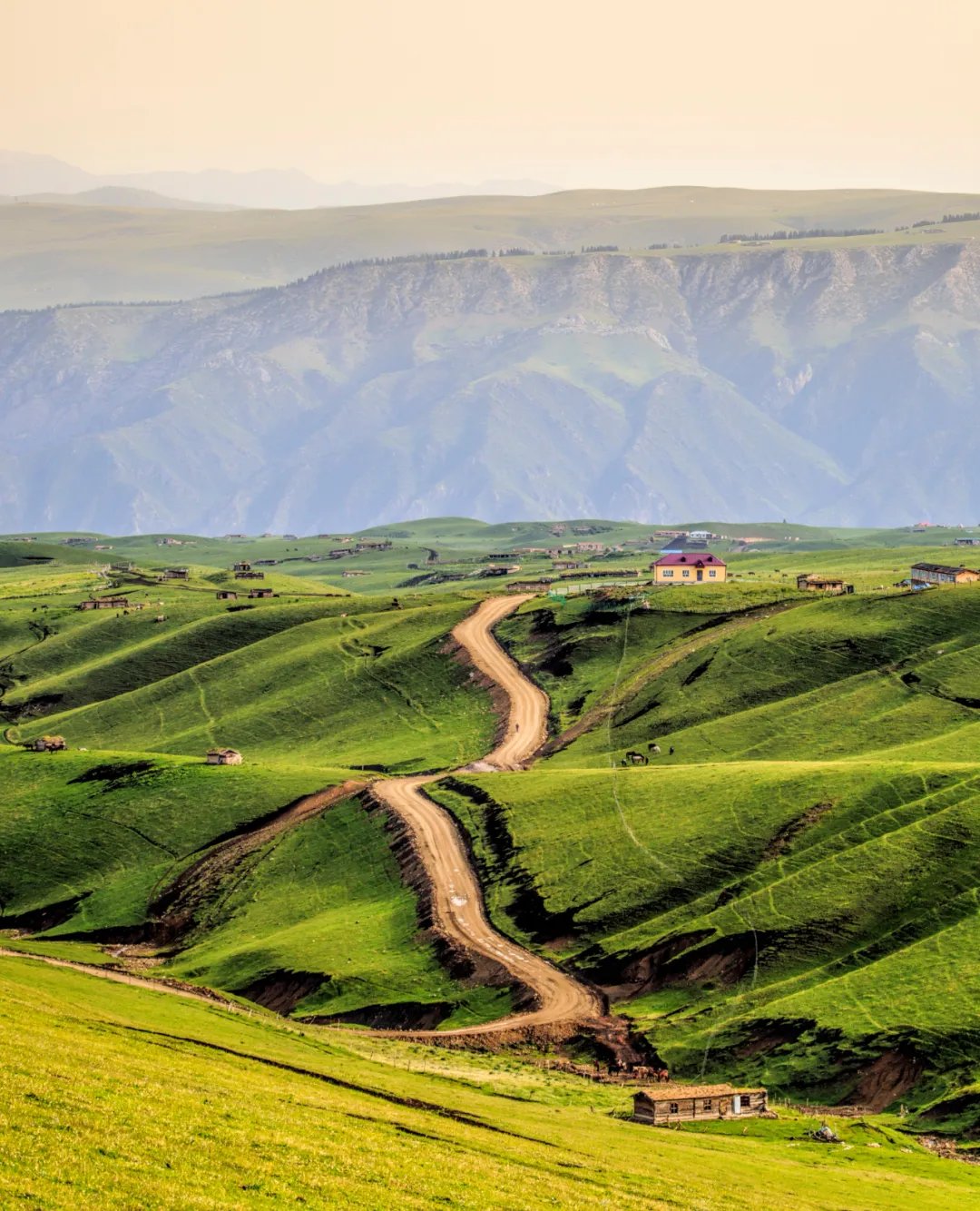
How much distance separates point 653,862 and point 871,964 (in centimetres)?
2357

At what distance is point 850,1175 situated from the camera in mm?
79125

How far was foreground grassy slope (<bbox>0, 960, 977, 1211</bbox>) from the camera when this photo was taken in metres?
54.3

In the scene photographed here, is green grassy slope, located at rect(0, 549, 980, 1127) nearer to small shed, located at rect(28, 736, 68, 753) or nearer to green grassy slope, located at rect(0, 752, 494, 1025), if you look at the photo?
green grassy slope, located at rect(0, 752, 494, 1025)

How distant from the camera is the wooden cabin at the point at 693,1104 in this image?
294ft

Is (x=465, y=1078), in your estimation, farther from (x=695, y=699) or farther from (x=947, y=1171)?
(x=695, y=699)

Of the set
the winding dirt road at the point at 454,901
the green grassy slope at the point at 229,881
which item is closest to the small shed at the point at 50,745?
the green grassy slope at the point at 229,881

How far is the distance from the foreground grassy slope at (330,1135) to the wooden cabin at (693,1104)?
175 centimetres

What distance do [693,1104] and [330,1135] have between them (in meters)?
31.2

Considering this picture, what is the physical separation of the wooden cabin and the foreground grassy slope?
5.74ft

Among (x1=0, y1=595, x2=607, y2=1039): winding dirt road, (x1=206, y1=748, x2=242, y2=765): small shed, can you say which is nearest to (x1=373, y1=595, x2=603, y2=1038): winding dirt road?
(x1=0, y1=595, x2=607, y2=1039): winding dirt road

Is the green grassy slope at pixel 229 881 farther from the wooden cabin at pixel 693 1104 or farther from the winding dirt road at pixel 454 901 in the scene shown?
the wooden cabin at pixel 693 1104

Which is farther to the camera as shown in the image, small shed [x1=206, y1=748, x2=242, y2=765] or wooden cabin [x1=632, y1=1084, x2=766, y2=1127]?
small shed [x1=206, y1=748, x2=242, y2=765]

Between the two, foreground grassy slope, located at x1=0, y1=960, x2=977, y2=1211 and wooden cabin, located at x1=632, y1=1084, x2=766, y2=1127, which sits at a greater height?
foreground grassy slope, located at x1=0, y1=960, x2=977, y2=1211

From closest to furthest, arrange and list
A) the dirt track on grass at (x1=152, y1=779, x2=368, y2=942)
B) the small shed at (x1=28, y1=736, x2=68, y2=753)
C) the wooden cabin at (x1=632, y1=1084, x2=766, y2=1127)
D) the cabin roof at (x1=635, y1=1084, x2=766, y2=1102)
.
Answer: the wooden cabin at (x1=632, y1=1084, x2=766, y2=1127), the cabin roof at (x1=635, y1=1084, x2=766, y2=1102), the dirt track on grass at (x1=152, y1=779, x2=368, y2=942), the small shed at (x1=28, y1=736, x2=68, y2=753)
